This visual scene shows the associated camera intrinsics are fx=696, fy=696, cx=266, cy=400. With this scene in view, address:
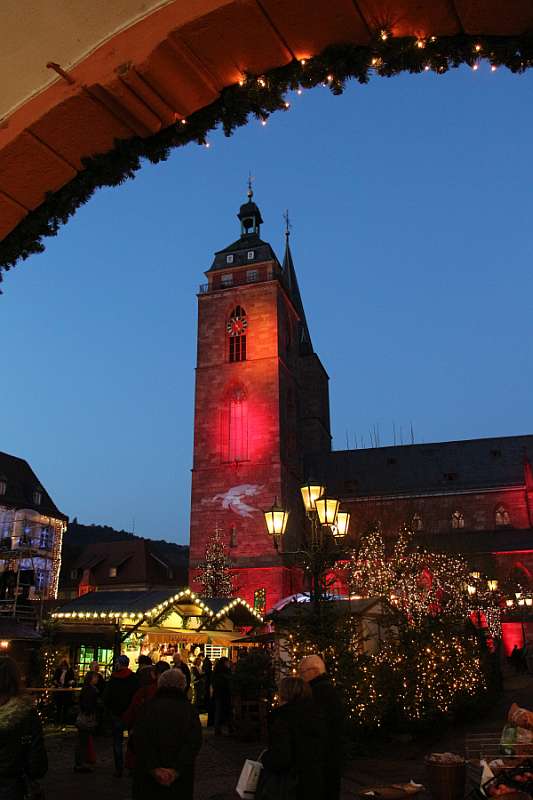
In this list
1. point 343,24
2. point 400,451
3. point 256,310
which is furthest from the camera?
point 400,451

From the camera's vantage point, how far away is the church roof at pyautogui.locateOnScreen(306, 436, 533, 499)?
1855 inches

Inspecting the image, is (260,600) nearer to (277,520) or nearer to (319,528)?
(277,520)

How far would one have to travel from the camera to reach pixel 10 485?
45656 millimetres

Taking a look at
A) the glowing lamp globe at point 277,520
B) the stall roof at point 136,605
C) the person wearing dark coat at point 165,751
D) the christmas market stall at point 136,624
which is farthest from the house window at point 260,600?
the person wearing dark coat at point 165,751

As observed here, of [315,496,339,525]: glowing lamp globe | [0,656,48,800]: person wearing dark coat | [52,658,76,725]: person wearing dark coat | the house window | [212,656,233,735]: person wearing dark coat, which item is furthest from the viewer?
the house window

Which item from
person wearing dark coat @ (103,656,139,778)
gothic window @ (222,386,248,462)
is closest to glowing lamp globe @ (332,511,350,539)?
person wearing dark coat @ (103,656,139,778)

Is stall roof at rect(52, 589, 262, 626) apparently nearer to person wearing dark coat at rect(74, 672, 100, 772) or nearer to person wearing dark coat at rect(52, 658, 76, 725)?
person wearing dark coat at rect(52, 658, 76, 725)

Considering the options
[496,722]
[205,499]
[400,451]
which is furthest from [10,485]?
[496,722]

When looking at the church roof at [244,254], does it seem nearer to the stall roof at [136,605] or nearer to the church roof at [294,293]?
the church roof at [294,293]

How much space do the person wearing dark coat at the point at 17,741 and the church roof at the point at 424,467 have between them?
44.6 meters

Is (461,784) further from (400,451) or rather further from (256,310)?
(400,451)

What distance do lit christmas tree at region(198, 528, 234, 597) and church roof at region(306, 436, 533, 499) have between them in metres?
13.5

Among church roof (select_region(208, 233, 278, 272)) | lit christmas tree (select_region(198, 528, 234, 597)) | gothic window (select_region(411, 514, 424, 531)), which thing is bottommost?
lit christmas tree (select_region(198, 528, 234, 597))

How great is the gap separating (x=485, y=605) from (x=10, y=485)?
30662 millimetres
